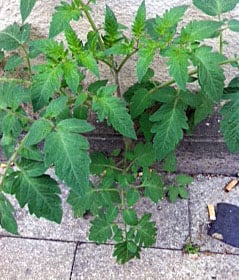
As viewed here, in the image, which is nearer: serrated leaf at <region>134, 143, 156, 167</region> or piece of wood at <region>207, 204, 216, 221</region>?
serrated leaf at <region>134, 143, 156, 167</region>

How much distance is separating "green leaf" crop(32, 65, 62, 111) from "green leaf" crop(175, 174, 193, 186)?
117 cm

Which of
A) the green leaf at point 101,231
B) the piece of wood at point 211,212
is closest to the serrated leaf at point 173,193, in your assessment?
the piece of wood at point 211,212

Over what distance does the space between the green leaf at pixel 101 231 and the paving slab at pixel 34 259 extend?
0.35 metres

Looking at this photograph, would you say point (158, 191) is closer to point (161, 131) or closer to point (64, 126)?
point (161, 131)

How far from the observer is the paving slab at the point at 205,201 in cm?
235

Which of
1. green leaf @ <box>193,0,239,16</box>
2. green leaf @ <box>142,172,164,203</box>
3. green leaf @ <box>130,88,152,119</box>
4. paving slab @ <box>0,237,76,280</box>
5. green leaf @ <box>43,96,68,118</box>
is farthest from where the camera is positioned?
paving slab @ <box>0,237,76,280</box>

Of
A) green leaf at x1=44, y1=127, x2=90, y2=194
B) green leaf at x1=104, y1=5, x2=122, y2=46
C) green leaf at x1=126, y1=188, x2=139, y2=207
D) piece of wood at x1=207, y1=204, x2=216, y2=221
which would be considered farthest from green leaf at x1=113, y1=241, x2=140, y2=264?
green leaf at x1=104, y1=5, x2=122, y2=46

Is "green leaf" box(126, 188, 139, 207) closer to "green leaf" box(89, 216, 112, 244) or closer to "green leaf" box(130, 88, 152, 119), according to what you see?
"green leaf" box(89, 216, 112, 244)

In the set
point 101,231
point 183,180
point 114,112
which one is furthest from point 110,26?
point 183,180

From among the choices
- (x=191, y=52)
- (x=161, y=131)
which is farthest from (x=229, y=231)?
(x=191, y=52)

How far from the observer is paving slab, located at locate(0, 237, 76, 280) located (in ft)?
7.54

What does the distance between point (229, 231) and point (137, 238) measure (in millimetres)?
623

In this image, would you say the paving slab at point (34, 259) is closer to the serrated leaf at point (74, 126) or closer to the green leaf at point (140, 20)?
the serrated leaf at point (74, 126)

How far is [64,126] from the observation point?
1525 millimetres
